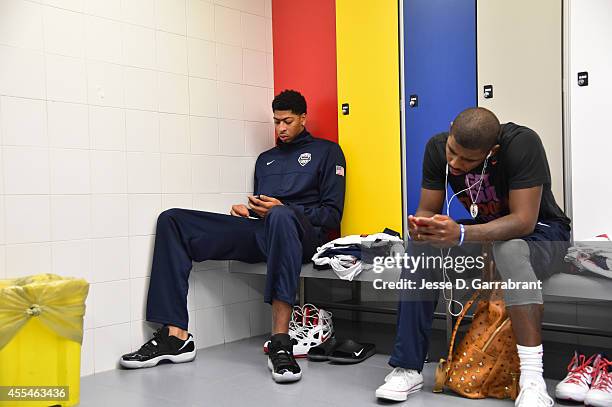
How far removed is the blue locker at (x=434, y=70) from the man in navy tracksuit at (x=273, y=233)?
1.35 feet

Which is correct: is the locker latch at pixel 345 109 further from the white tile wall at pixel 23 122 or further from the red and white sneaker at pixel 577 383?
the red and white sneaker at pixel 577 383

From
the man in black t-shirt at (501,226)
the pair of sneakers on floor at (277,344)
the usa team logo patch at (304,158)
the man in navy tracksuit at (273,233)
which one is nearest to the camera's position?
the man in black t-shirt at (501,226)

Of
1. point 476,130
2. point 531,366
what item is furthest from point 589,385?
point 476,130

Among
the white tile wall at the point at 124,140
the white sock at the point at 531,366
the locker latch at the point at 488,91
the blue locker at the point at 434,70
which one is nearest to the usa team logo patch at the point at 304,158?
the white tile wall at the point at 124,140

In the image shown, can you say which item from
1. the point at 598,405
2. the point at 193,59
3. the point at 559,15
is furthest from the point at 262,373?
the point at 559,15

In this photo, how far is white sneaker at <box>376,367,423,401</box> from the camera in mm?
2287

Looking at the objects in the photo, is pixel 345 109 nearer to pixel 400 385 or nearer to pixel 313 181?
pixel 313 181

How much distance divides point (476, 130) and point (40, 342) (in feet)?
5.65

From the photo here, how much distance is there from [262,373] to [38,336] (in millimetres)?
965

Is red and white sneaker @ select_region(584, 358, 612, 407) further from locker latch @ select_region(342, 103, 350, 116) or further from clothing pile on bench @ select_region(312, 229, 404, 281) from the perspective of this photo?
locker latch @ select_region(342, 103, 350, 116)

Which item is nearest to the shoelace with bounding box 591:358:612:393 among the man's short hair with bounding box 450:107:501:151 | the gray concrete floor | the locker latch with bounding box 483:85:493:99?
the gray concrete floor

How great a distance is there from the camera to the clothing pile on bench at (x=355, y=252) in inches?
115

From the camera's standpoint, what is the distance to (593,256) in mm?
2334

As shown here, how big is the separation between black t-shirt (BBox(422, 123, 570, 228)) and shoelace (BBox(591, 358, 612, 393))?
536 millimetres
